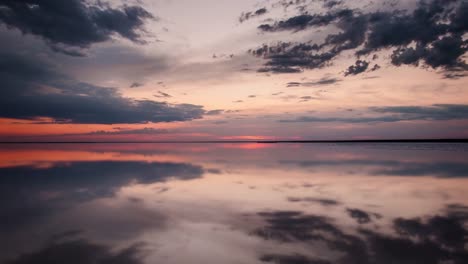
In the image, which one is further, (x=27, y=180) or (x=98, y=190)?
(x=27, y=180)

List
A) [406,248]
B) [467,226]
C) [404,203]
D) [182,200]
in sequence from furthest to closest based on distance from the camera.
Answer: [182,200] → [404,203] → [467,226] → [406,248]

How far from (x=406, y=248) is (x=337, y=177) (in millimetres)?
12649

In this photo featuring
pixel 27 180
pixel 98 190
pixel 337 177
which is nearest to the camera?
pixel 98 190

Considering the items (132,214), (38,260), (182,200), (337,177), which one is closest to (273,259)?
(38,260)

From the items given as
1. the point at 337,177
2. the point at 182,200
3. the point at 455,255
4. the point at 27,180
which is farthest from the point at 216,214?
the point at 27,180

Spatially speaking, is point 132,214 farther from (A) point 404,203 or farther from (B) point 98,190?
(A) point 404,203

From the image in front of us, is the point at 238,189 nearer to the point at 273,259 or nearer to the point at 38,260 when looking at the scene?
the point at 273,259

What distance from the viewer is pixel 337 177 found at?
63.5 ft

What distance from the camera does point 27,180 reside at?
58.9ft

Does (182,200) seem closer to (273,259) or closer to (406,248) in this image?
(273,259)

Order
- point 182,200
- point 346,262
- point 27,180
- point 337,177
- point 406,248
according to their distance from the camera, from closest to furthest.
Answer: point 346,262 < point 406,248 < point 182,200 < point 27,180 < point 337,177

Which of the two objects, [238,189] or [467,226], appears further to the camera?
[238,189]

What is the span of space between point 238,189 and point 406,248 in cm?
911

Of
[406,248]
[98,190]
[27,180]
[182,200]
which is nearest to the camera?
[406,248]
